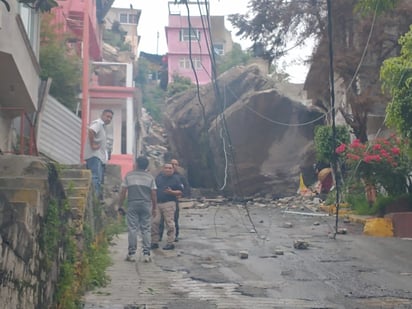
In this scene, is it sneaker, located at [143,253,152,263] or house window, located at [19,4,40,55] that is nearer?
sneaker, located at [143,253,152,263]

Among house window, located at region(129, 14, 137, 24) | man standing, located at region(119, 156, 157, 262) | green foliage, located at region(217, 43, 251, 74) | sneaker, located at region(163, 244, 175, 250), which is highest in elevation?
house window, located at region(129, 14, 137, 24)

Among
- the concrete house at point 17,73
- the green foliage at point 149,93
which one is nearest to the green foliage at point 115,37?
the green foliage at point 149,93

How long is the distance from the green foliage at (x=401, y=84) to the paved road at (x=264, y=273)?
222 centimetres

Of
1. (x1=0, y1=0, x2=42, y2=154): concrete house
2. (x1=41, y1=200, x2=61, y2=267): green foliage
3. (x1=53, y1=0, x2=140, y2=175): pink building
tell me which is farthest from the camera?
(x1=53, y1=0, x2=140, y2=175): pink building

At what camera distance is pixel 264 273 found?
28.6 ft

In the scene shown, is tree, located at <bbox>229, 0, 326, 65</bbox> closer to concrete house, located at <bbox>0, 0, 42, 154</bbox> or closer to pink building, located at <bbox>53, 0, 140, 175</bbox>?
pink building, located at <bbox>53, 0, 140, 175</bbox>

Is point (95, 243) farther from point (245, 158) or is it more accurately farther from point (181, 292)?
point (245, 158)

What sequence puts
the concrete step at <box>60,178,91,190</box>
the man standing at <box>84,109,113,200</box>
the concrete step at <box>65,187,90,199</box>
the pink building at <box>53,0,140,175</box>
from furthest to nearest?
the pink building at <box>53,0,140,175</box> < the man standing at <box>84,109,113,200</box> < the concrete step at <box>60,178,91,190</box> < the concrete step at <box>65,187,90,199</box>

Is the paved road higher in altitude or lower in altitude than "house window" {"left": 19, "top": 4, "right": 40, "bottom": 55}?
lower

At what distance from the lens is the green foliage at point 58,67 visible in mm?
17172

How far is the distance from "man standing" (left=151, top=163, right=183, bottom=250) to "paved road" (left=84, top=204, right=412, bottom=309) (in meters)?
0.38

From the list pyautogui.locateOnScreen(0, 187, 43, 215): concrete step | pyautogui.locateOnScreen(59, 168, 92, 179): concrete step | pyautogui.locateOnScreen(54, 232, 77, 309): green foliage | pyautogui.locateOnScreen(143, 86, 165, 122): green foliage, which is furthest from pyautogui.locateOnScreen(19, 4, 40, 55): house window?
pyautogui.locateOnScreen(143, 86, 165, 122): green foliage

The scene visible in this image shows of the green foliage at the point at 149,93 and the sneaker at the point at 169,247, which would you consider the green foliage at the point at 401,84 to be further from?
the green foliage at the point at 149,93

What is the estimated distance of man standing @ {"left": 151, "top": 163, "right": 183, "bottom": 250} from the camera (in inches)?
433
